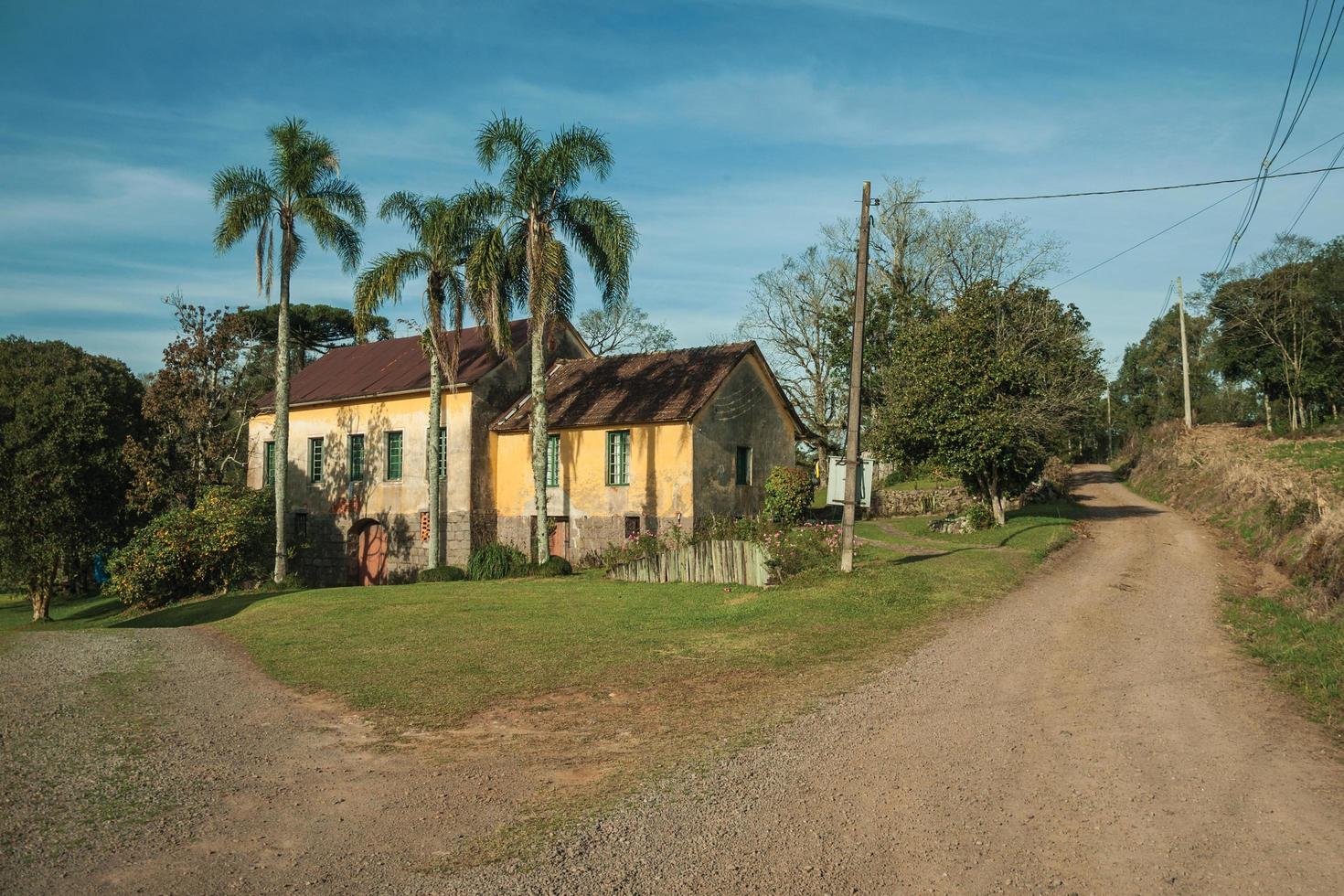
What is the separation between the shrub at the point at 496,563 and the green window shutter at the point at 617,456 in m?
3.84

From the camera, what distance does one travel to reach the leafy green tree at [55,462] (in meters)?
28.8

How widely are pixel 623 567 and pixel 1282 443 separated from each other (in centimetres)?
3582

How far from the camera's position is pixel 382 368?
3728 centimetres

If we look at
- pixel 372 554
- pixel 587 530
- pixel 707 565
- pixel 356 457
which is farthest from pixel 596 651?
pixel 356 457

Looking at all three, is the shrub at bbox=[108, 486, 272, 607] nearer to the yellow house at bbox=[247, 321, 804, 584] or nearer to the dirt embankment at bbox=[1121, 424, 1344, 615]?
the yellow house at bbox=[247, 321, 804, 584]

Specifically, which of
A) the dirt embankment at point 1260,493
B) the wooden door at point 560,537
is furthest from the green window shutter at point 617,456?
the dirt embankment at point 1260,493

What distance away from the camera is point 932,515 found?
37969mm

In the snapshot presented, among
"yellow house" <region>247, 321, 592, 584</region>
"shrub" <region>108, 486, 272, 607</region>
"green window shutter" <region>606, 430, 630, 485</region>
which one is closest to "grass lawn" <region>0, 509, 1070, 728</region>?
"shrub" <region>108, 486, 272, 607</region>

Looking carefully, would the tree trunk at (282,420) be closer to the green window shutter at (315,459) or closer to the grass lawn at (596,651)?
the grass lawn at (596,651)

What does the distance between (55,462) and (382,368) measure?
1171cm

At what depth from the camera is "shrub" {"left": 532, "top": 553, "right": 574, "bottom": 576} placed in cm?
2639

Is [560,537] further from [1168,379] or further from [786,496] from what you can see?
[1168,379]

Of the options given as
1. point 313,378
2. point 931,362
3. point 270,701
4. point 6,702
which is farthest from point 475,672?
point 313,378

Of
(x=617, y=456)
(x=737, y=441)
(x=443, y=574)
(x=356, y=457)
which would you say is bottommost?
(x=443, y=574)
